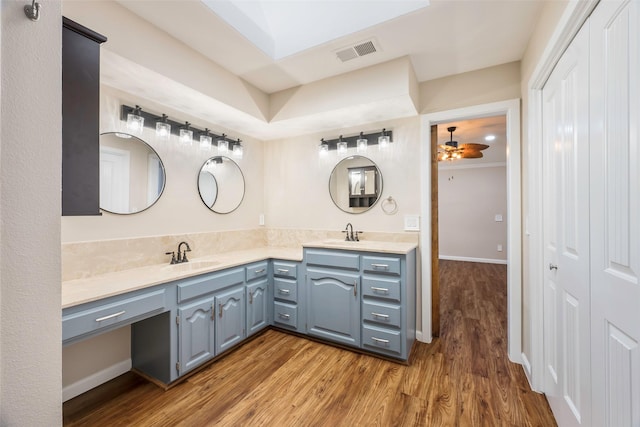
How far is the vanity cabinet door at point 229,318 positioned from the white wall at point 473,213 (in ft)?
18.4

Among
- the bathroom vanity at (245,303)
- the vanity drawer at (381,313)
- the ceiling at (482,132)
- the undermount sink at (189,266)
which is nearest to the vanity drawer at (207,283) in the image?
the bathroom vanity at (245,303)

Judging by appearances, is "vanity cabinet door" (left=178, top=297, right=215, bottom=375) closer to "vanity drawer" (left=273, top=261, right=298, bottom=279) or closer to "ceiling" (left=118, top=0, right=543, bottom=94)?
"vanity drawer" (left=273, top=261, right=298, bottom=279)

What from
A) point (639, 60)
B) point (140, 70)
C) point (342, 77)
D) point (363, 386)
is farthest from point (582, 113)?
point (140, 70)

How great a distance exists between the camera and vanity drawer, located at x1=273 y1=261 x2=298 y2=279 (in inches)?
104

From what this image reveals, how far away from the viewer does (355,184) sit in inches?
117

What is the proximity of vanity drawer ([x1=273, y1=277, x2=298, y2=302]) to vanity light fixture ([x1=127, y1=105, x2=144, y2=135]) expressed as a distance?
176 centimetres

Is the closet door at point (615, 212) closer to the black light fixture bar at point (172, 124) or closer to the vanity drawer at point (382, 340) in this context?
the vanity drawer at point (382, 340)

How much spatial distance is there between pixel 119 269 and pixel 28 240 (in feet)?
5.32

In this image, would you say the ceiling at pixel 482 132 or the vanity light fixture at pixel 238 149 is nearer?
the vanity light fixture at pixel 238 149

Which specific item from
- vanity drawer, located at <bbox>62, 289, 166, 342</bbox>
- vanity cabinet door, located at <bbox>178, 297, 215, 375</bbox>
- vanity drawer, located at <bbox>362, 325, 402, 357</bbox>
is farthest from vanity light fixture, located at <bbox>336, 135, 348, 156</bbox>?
vanity drawer, located at <bbox>62, 289, 166, 342</bbox>

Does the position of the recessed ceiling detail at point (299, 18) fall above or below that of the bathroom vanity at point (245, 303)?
above

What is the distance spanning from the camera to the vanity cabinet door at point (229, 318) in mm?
2176

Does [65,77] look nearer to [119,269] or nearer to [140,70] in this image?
[140,70]

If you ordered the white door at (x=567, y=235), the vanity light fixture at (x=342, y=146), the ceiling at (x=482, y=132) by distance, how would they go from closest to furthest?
the white door at (x=567, y=235), the vanity light fixture at (x=342, y=146), the ceiling at (x=482, y=132)
